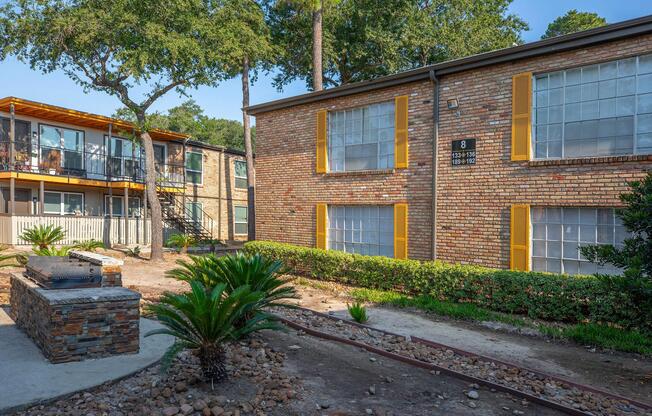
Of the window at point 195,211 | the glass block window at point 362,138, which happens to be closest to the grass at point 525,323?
the glass block window at point 362,138

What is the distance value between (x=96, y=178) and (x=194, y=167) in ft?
18.3

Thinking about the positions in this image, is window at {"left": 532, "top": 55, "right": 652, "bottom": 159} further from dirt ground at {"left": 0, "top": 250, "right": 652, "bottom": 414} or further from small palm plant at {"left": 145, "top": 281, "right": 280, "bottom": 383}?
small palm plant at {"left": 145, "top": 281, "right": 280, "bottom": 383}

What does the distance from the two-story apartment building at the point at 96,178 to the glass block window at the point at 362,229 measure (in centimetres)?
943

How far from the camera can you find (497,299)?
9.29 meters

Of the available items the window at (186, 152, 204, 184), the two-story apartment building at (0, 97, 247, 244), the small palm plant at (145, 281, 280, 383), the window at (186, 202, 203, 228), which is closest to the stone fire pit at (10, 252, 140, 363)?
the small palm plant at (145, 281, 280, 383)

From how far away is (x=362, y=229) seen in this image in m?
13.3

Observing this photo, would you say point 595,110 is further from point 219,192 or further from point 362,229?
point 219,192

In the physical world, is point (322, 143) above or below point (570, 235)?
above

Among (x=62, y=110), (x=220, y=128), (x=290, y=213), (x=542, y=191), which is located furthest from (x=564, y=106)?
(x=220, y=128)

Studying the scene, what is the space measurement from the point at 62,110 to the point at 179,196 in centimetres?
771

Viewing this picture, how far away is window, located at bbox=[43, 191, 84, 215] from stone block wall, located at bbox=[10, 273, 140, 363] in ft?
54.8

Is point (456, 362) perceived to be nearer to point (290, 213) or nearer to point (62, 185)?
point (290, 213)

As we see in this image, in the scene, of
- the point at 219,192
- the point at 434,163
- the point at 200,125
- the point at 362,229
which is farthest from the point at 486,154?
the point at 200,125

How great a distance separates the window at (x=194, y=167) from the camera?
84.1 feet
